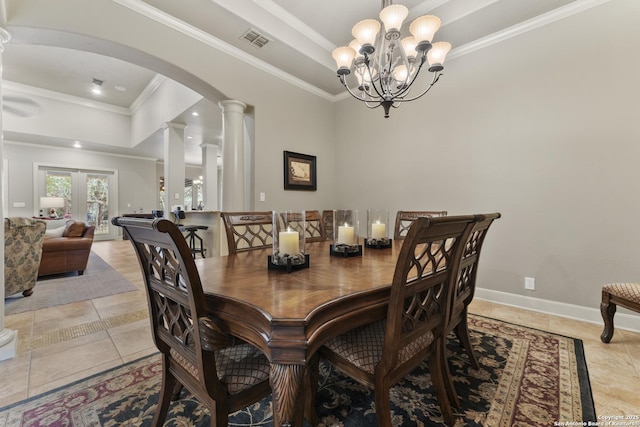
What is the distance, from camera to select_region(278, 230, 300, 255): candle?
1214 millimetres

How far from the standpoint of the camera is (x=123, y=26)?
2.21 metres

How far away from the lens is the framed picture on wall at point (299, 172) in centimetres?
358

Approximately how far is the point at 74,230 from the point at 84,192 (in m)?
4.85

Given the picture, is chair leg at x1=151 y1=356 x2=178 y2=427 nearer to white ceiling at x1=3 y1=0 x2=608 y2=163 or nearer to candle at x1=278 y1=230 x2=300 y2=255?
candle at x1=278 y1=230 x2=300 y2=255

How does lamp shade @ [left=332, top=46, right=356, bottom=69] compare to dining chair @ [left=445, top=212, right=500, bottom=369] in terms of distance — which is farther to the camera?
lamp shade @ [left=332, top=46, right=356, bottom=69]

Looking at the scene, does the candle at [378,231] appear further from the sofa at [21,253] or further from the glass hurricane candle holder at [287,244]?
the sofa at [21,253]

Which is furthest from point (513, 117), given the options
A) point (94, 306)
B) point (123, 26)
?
point (94, 306)

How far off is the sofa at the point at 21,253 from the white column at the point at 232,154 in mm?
2113

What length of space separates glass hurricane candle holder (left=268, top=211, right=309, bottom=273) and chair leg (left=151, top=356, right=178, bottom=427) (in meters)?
0.59

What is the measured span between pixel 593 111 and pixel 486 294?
76.9 inches

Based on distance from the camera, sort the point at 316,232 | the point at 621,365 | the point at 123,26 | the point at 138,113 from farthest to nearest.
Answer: the point at 138,113 < the point at 316,232 < the point at 123,26 < the point at 621,365

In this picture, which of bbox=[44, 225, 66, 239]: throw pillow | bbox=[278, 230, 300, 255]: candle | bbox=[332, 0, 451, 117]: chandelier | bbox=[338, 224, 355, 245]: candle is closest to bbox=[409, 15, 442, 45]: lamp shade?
bbox=[332, 0, 451, 117]: chandelier

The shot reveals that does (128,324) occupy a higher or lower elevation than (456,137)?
lower

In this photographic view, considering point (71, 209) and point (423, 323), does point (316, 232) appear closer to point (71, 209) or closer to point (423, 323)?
point (423, 323)
